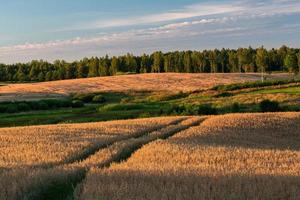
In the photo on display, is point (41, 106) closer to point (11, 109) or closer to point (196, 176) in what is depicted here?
point (11, 109)

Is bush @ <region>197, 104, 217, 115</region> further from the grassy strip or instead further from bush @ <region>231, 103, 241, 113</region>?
the grassy strip

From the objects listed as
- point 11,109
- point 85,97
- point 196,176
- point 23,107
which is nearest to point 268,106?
point 11,109

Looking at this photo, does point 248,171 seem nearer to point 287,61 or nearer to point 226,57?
point 287,61

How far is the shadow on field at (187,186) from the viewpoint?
1109 centimetres

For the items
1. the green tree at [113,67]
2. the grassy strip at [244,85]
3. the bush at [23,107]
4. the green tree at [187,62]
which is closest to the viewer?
the bush at [23,107]

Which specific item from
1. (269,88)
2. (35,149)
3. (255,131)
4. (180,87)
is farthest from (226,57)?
(35,149)

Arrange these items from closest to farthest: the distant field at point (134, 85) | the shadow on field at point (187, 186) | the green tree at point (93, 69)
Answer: the shadow on field at point (187, 186) < the distant field at point (134, 85) < the green tree at point (93, 69)

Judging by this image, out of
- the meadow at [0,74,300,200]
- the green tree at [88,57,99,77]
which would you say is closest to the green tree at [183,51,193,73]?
the green tree at [88,57,99,77]

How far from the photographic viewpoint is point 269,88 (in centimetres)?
10000

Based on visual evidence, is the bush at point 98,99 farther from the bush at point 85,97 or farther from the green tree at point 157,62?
the green tree at point 157,62

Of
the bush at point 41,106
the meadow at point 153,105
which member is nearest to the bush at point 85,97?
the meadow at point 153,105

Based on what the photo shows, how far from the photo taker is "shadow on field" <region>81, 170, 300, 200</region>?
11.1 meters

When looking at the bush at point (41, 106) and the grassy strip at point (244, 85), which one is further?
the grassy strip at point (244, 85)

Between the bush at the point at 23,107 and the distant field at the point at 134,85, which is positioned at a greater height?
the bush at the point at 23,107
